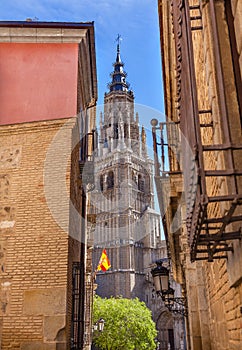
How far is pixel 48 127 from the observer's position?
8148mm

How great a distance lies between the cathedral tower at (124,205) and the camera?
5731cm

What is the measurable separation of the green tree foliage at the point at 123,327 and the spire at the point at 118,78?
44.6 m

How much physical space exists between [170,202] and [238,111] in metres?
7.41

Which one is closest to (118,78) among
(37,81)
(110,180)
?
(110,180)

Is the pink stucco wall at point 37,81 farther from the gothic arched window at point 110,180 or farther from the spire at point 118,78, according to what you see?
the spire at point 118,78

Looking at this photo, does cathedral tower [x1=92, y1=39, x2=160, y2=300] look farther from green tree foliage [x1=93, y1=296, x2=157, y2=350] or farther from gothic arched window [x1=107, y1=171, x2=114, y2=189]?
green tree foliage [x1=93, y1=296, x2=157, y2=350]

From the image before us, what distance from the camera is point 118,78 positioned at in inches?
2928

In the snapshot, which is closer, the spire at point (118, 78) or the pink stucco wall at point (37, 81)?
the pink stucco wall at point (37, 81)

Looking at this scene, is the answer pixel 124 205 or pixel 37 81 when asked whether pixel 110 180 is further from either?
pixel 37 81

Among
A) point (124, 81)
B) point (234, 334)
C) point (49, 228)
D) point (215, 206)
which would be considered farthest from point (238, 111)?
point (124, 81)

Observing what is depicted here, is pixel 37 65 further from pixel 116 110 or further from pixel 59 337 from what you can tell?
pixel 116 110

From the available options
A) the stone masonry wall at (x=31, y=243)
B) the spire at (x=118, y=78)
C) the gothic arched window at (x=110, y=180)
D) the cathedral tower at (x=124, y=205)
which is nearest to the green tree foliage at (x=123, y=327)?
the cathedral tower at (x=124, y=205)

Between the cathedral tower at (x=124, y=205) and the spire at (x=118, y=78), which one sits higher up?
the spire at (x=118, y=78)

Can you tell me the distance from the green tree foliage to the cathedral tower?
1695 cm
